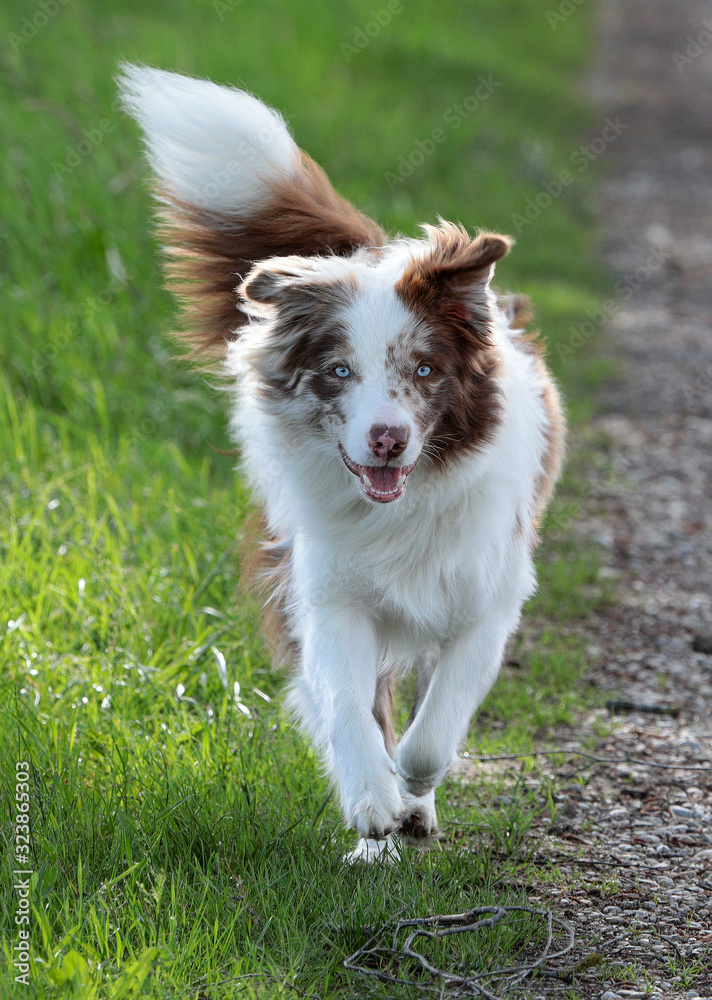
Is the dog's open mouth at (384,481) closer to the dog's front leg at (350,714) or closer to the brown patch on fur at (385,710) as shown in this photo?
the dog's front leg at (350,714)

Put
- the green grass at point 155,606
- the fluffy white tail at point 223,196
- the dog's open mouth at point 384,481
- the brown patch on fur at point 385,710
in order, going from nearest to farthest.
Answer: the green grass at point 155,606 < the dog's open mouth at point 384,481 < the brown patch on fur at point 385,710 < the fluffy white tail at point 223,196

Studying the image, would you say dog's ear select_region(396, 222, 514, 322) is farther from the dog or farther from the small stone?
the small stone

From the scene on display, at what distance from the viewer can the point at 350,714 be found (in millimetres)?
3109

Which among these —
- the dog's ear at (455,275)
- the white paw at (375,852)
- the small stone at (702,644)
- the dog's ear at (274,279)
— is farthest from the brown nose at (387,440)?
the small stone at (702,644)

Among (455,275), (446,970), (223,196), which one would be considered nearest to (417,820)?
(446,970)

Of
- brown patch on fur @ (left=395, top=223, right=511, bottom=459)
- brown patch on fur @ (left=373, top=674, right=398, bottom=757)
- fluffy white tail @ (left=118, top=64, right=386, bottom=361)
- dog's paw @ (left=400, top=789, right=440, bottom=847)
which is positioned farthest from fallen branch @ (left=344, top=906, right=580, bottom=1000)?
fluffy white tail @ (left=118, top=64, right=386, bottom=361)

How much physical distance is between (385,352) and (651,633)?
2292mm

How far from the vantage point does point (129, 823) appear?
303 centimetres

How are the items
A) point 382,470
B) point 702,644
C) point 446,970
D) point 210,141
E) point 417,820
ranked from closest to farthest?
point 446,970 → point 382,470 → point 417,820 → point 210,141 → point 702,644

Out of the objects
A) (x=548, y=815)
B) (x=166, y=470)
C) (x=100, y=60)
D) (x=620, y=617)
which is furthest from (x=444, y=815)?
(x=100, y=60)

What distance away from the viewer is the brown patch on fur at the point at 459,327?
3.11m

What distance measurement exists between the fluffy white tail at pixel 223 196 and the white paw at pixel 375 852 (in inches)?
65.9

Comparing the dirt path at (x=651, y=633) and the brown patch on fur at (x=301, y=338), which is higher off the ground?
the brown patch on fur at (x=301, y=338)

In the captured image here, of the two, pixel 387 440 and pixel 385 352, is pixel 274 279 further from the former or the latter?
pixel 387 440
